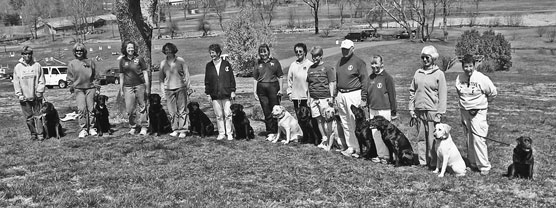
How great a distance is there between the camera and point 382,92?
666 cm

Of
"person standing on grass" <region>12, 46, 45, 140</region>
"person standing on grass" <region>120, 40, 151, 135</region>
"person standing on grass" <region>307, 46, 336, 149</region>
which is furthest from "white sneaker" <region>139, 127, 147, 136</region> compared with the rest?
"person standing on grass" <region>307, 46, 336, 149</region>

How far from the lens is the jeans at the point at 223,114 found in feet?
27.4

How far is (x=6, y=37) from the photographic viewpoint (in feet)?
308

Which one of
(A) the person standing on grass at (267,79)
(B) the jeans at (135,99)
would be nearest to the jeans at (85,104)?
(B) the jeans at (135,99)

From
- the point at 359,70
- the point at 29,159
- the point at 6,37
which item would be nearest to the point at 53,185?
the point at 29,159

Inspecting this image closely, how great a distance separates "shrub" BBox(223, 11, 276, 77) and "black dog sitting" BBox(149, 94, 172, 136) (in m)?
21.6

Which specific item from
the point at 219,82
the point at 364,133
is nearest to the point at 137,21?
the point at 219,82

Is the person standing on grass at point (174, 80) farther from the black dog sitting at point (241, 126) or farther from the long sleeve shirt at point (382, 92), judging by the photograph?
the long sleeve shirt at point (382, 92)

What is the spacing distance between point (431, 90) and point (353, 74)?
1.23m

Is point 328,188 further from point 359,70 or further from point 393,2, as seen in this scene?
point 393,2

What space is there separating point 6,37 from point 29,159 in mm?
102044

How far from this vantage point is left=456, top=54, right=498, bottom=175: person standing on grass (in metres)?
5.94

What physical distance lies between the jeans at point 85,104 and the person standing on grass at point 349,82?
464cm

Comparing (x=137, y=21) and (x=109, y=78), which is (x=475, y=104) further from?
(x=109, y=78)
